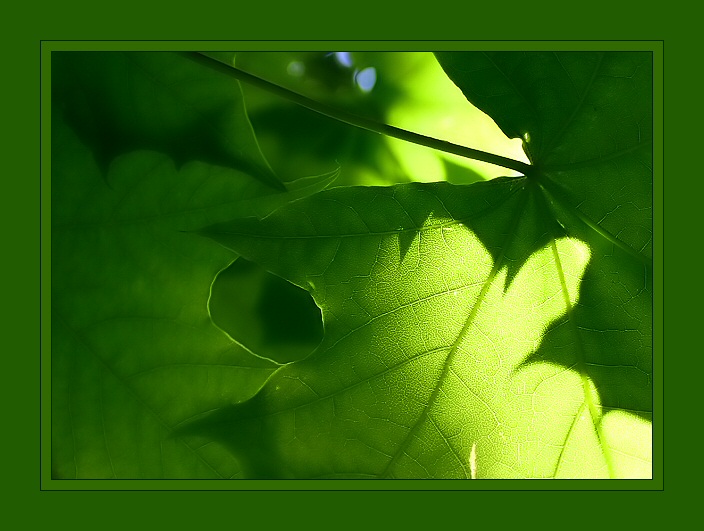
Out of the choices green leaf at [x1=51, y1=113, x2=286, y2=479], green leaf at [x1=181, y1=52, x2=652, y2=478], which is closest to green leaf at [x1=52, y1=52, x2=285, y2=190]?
green leaf at [x1=51, y1=113, x2=286, y2=479]

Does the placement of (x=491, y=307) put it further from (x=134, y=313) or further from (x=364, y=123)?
(x=134, y=313)

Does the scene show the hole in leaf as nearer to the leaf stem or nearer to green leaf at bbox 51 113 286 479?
green leaf at bbox 51 113 286 479

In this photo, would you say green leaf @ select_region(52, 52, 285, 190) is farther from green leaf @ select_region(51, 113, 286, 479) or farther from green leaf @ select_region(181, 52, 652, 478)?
green leaf @ select_region(181, 52, 652, 478)

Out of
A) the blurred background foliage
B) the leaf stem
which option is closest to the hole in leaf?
the blurred background foliage

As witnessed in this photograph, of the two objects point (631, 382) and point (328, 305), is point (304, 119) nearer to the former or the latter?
point (328, 305)

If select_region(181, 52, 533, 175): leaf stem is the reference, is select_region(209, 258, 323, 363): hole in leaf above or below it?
below

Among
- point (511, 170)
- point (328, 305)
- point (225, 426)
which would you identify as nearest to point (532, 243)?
point (511, 170)

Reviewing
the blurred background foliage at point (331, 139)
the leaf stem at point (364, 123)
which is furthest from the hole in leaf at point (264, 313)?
the leaf stem at point (364, 123)
